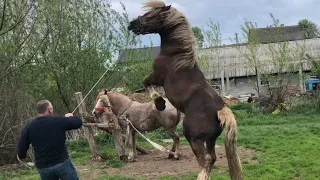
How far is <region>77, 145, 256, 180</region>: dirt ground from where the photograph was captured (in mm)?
8828

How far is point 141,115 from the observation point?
1056 centimetres

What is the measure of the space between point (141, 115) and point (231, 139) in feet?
16.9

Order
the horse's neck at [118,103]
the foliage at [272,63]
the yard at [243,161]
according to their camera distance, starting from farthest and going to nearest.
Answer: the foliage at [272,63], the horse's neck at [118,103], the yard at [243,161]

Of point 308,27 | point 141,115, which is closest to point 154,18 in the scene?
point 141,115

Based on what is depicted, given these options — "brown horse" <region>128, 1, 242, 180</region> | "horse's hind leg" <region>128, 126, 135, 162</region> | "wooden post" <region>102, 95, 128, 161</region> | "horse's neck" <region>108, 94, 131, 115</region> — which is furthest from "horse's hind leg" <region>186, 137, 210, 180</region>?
"horse's neck" <region>108, 94, 131, 115</region>

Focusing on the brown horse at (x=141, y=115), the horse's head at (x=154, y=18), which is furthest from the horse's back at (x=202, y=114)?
the brown horse at (x=141, y=115)

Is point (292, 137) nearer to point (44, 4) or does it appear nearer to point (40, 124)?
point (44, 4)

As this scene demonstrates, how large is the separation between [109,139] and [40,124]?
26.7 ft

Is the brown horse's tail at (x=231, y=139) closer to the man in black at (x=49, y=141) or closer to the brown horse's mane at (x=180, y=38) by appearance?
the brown horse's mane at (x=180, y=38)

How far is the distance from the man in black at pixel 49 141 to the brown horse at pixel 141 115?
4424mm

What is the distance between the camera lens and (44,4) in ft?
33.8

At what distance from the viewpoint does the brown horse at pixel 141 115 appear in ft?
33.2

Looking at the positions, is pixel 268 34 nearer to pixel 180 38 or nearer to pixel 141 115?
pixel 141 115

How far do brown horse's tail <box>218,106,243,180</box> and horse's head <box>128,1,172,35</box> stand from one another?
141 centimetres
